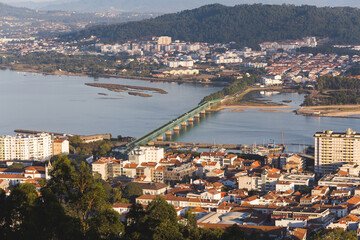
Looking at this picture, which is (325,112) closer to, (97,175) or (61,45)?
(97,175)

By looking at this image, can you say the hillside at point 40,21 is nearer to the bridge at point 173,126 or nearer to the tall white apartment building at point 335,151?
the bridge at point 173,126

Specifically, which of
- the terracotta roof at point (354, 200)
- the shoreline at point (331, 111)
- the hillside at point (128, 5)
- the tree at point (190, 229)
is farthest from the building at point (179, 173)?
the hillside at point (128, 5)

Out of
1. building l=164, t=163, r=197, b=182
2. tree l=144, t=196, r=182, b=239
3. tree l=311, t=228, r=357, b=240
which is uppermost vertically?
tree l=144, t=196, r=182, b=239

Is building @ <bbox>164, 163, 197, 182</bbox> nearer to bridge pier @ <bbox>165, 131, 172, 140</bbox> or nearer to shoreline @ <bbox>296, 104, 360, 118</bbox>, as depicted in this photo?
bridge pier @ <bbox>165, 131, 172, 140</bbox>

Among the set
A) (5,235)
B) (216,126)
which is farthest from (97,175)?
(216,126)

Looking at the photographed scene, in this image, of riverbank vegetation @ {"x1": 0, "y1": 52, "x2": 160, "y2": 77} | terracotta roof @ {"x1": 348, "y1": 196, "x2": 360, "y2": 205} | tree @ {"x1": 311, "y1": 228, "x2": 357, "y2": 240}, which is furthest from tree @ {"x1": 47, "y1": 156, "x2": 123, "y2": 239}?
riverbank vegetation @ {"x1": 0, "y1": 52, "x2": 160, "y2": 77}

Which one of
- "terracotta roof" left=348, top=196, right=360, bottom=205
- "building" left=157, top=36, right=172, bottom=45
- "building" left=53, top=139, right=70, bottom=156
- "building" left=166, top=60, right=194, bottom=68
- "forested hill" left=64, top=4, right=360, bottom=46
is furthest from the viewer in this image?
"building" left=157, top=36, right=172, bottom=45
